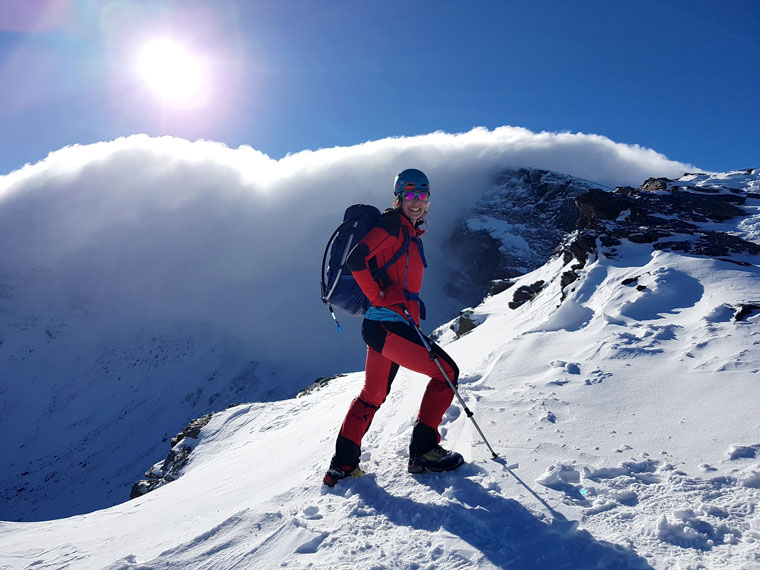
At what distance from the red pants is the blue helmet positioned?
4.95 feet

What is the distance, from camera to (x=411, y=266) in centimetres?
448

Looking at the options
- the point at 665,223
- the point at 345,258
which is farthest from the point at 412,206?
the point at 665,223

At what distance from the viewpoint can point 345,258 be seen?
437cm

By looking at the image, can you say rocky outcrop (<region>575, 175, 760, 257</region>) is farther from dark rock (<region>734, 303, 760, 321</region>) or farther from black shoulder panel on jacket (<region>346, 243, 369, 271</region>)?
black shoulder panel on jacket (<region>346, 243, 369, 271</region>)

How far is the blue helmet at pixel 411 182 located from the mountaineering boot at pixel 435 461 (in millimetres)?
2707

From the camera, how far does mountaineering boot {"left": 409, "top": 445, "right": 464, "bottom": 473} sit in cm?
390

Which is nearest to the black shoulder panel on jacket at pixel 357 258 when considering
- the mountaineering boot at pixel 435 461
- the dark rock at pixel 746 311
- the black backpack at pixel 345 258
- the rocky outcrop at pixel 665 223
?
the black backpack at pixel 345 258

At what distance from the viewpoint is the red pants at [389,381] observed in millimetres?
4082

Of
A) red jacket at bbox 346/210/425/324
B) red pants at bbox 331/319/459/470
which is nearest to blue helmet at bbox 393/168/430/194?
red jacket at bbox 346/210/425/324

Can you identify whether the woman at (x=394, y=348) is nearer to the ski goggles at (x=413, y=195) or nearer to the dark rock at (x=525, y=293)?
the ski goggles at (x=413, y=195)

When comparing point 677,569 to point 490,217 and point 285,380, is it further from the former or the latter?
point 490,217

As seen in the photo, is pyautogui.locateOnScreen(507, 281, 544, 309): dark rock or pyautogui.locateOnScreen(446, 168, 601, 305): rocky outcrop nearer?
pyautogui.locateOnScreen(507, 281, 544, 309): dark rock

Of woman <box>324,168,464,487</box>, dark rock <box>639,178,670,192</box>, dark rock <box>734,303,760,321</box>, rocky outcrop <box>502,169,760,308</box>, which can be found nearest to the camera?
woman <box>324,168,464,487</box>

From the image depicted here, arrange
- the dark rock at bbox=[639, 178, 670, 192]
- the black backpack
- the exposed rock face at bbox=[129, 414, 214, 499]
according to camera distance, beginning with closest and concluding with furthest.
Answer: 1. the black backpack
2. the exposed rock face at bbox=[129, 414, 214, 499]
3. the dark rock at bbox=[639, 178, 670, 192]
